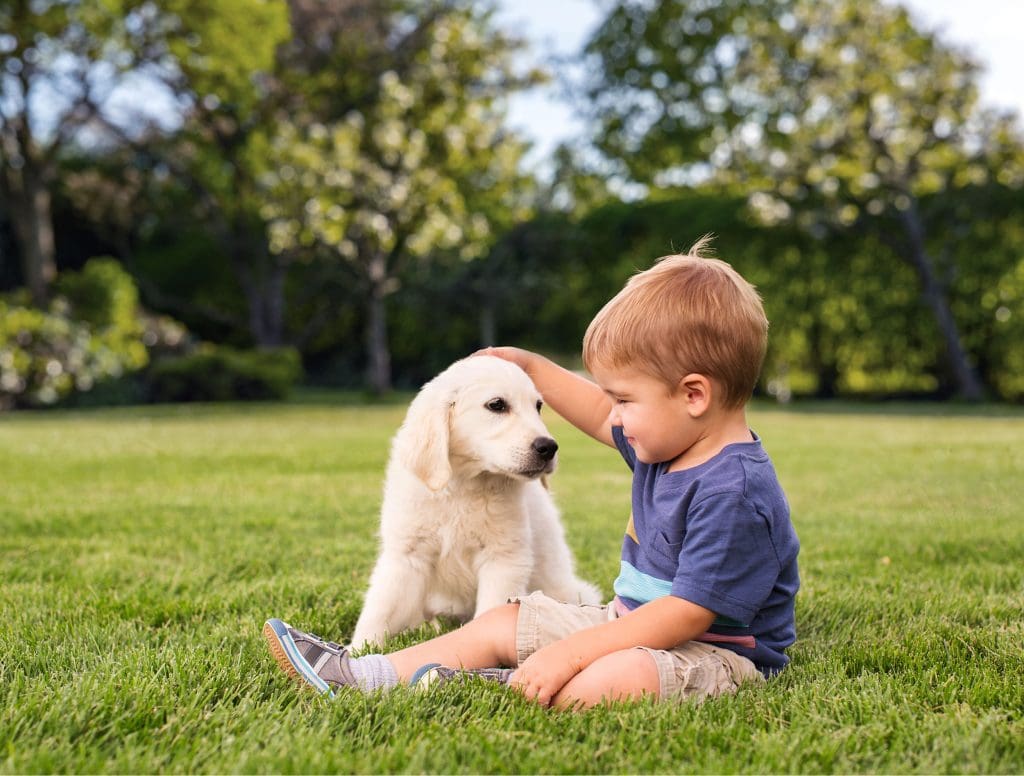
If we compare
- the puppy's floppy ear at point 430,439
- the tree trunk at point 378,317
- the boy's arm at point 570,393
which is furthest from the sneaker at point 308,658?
the tree trunk at point 378,317

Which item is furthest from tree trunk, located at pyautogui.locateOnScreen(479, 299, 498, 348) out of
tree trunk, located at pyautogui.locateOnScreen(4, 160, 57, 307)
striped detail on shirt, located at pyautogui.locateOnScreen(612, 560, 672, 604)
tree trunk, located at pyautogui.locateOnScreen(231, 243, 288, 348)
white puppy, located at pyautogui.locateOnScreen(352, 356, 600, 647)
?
striped detail on shirt, located at pyautogui.locateOnScreen(612, 560, 672, 604)

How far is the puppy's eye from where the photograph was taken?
3.05 meters

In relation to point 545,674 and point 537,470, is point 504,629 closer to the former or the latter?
point 545,674

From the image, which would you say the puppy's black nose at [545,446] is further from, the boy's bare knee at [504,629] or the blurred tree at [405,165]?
the blurred tree at [405,165]

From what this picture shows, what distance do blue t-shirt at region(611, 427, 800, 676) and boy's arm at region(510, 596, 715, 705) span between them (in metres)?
0.05

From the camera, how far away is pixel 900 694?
236 centimetres

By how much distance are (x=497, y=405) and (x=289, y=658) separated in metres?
1.06

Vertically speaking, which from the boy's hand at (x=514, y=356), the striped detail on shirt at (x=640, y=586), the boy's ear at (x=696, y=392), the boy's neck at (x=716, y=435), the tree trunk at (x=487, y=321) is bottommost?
the striped detail on shirt at (x=640, y=586)

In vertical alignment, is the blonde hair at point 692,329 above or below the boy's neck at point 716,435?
above

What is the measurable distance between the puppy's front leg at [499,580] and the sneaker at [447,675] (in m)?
0.44

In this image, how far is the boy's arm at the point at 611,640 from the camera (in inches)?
91.4

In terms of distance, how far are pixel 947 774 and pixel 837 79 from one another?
63.0 ft

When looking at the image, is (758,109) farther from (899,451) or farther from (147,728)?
(147,728)

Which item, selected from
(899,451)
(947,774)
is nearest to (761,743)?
(947,774)
